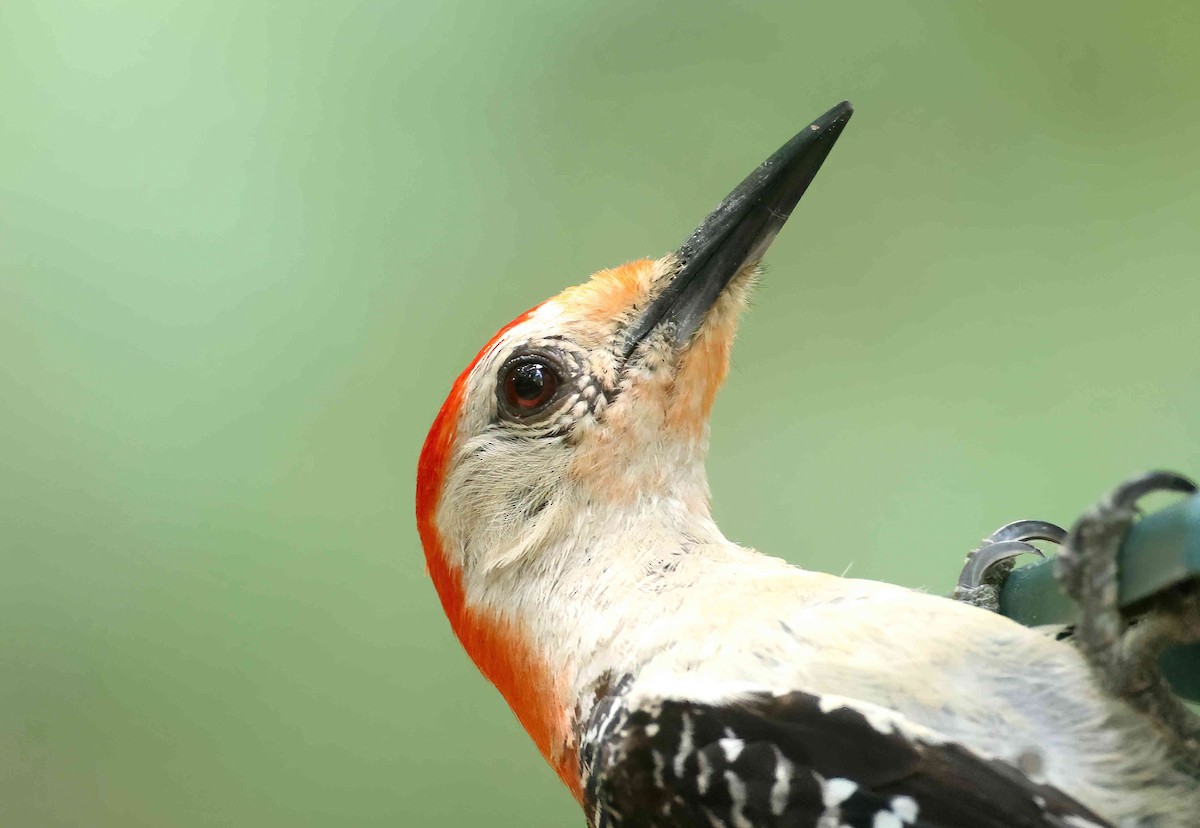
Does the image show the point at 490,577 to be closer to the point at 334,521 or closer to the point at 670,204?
the point at 334,521

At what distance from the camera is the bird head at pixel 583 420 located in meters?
1.24

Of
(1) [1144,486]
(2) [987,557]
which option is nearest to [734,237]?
(2) [987,557]

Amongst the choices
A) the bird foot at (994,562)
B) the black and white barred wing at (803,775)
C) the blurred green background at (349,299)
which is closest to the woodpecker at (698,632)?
the black and white barred wing at (803,775)

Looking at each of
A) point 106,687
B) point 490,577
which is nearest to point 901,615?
point 490,577

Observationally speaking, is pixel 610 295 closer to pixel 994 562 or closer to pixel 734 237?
pixel 734 237

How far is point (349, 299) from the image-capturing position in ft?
7.54

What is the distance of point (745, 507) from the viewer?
200 cm

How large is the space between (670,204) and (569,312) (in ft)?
3.26

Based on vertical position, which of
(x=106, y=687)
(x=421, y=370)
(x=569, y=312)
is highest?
(x=421, y=370)

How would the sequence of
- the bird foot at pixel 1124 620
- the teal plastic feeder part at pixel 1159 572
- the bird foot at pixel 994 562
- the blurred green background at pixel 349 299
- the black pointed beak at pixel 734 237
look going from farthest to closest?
the blurred green background at pixel 349 299, the black pointed beak at pixel 734 237, the bird foot at pixel 994 562, the bird foot at pixel 1124 620, the teal plastic feeder part at pixel 1159 572

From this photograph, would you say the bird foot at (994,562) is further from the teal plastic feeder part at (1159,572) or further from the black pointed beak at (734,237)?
the black pointed beak at (734,237)

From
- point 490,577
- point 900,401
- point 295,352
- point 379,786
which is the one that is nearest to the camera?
point 490,577

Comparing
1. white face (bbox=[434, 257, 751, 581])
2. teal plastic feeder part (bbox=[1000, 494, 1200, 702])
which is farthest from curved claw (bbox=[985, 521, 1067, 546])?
white face (bbox=[434, 257, 751, 581])

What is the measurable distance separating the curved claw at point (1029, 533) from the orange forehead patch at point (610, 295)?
57 centimetres
